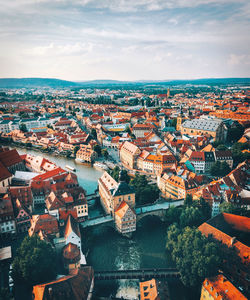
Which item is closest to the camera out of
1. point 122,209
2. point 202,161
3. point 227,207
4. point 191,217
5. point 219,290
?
point 219,290

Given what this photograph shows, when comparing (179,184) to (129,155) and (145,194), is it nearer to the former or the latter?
(145,194)

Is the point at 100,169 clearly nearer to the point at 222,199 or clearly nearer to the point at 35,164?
the point at 35,164

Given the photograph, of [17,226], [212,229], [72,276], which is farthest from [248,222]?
[17,226]

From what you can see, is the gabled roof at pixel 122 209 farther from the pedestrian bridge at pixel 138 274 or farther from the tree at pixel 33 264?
the tree at pixel 33 264

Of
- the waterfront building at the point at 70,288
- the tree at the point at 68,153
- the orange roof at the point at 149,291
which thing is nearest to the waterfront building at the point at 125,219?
the waterfront building at the point at 70,288

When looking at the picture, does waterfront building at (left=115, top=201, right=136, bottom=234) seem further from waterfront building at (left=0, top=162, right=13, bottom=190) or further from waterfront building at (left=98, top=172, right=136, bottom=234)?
waterfront building at (left=0, top=162, right=13, bottom=190)

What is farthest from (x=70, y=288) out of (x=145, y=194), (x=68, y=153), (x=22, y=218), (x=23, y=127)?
(x=23, y=127)

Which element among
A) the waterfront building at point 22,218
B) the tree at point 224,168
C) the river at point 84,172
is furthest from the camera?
the tree at point 224,168
